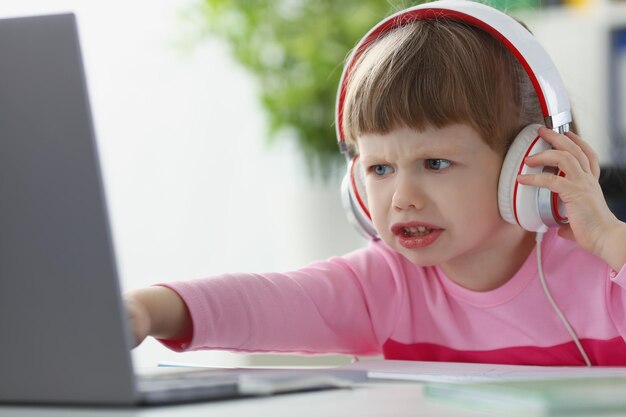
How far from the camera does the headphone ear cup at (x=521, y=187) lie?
109 cm

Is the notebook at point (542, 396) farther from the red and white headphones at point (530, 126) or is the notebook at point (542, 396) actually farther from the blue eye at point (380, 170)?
the blue eye at point (380, 170)

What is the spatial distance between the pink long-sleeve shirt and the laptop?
0.36 meters

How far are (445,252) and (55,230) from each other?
1.92 ft

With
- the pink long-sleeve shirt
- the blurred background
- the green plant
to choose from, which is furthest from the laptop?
the green plant

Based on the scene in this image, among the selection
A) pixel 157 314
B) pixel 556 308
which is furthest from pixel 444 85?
pixel 157 314

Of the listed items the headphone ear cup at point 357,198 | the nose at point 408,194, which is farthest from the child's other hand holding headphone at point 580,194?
the headphone ear cup at point 357,198

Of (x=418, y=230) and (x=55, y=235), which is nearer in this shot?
(x=55, y=235)

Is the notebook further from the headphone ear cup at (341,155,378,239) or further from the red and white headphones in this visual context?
the headphone ear cup at (341,155,378,239)

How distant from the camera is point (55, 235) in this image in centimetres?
69

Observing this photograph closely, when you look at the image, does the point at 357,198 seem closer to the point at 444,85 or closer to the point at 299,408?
the point at 444,85

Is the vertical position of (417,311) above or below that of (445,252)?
below

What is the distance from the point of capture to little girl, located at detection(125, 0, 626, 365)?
1.12 metres

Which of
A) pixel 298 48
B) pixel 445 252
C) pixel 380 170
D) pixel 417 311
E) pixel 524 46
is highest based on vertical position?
pixel 298 48

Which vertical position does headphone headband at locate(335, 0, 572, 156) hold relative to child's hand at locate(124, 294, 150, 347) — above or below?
above
